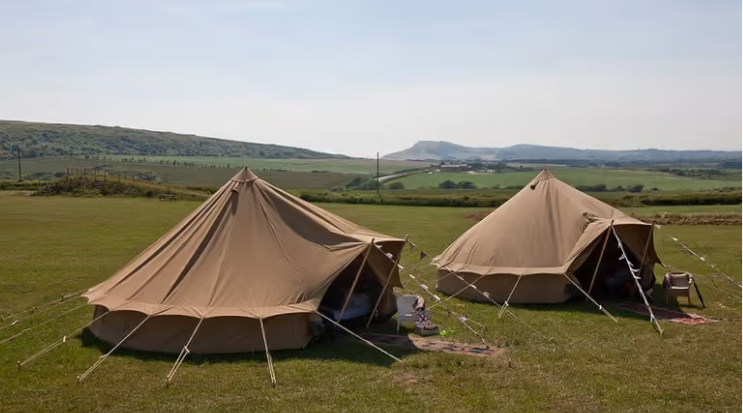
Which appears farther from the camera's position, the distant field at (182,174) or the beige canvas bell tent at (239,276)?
the distant field at (182,174)

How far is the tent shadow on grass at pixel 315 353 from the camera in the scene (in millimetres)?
13555

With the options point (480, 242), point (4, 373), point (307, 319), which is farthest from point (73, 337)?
point (480, 242)

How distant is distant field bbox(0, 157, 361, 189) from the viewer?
111375mm

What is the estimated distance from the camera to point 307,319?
14.4 meters

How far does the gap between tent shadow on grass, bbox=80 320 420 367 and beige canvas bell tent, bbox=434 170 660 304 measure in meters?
5.17

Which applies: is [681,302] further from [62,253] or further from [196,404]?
[62,253]

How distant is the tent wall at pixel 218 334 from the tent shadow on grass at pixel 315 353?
129mm

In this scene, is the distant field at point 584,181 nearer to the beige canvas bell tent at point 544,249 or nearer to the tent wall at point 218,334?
the beige canvas bell tent at point 544,249

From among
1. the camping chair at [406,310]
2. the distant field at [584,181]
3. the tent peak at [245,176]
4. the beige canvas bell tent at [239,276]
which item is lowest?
the distant field at [584,181]

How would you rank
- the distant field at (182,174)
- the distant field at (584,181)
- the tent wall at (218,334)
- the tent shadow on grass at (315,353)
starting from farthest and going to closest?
1. the distant field at (584,181)
2. the distant field at (182,174)
3. the tent wall at (218,334)
4. the tent shadow on grass at (315,353)

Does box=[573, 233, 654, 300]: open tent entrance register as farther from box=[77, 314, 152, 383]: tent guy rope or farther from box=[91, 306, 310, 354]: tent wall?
box=[77, 314, 152, 383]: tent guy rope

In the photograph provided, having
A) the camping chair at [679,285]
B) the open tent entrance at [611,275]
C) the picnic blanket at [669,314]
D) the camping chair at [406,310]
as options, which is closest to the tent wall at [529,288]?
the open tent entrance at [611,275]

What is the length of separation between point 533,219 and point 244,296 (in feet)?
32.1

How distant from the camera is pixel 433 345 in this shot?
48.9 feet
